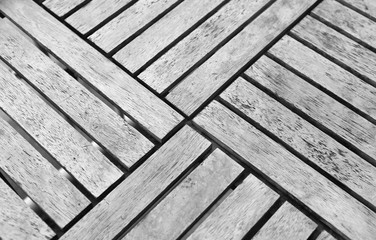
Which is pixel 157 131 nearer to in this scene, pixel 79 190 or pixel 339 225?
pixel 79 190

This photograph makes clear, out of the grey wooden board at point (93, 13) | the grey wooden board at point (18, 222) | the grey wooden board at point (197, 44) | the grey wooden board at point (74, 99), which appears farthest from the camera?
the grey wooden board at point (93, 13)

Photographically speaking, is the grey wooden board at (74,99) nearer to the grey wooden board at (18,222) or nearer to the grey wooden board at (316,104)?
the grey wooden board at (18,222)

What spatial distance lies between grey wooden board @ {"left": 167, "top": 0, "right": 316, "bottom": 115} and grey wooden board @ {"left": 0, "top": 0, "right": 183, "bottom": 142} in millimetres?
66

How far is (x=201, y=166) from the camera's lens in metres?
1.23

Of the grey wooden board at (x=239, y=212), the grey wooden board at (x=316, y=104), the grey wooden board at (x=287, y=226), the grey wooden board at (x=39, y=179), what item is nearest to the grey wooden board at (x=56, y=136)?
the grey wooden board at (x=39, y=179)

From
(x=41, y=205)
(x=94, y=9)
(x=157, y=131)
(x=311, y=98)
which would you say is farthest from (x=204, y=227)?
(x=94, y=9)

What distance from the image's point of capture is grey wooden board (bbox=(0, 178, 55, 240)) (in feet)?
3.66

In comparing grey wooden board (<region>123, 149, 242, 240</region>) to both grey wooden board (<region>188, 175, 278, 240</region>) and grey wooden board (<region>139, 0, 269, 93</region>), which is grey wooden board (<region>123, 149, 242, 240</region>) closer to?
grey wooden board (<region>188, 175, 278, 240</region>)

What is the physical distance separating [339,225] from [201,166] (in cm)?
37

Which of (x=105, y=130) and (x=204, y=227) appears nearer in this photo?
(x=204, y=227)

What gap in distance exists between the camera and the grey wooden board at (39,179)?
115 centimetres

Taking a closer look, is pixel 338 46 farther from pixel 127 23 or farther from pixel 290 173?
pixel 127 23

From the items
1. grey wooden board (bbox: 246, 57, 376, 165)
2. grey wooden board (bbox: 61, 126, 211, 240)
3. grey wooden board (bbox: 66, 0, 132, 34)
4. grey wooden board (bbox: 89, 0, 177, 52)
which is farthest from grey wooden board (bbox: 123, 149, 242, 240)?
grey wooden board (bbox: 66, 0, 132, 34)

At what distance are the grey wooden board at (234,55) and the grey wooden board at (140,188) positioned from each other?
114 millimetres
